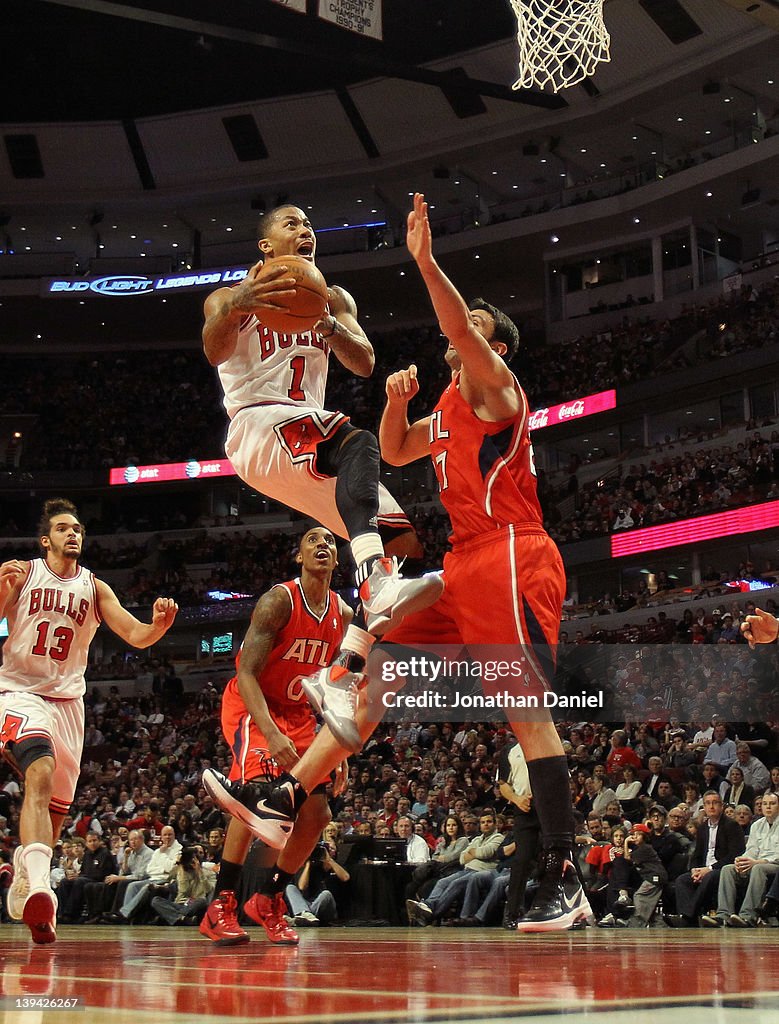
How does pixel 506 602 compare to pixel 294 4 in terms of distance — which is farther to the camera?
pixel 294 4

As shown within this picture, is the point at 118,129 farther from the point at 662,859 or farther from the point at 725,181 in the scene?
the point at 662,859

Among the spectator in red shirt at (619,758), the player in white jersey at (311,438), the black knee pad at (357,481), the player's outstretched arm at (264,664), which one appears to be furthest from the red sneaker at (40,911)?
the spectator in red shirt at (619,758)

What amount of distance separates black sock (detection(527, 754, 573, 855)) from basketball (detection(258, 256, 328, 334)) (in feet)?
6.74

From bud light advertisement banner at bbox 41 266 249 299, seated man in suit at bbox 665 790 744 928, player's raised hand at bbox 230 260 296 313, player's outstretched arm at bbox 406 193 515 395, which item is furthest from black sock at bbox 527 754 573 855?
bud light advertisement banner at bbox 41 266 249 299

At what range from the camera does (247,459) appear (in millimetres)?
5199

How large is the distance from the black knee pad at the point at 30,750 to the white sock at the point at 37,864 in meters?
0.55

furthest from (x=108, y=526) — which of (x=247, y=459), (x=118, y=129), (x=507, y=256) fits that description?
(x=247, y=459)

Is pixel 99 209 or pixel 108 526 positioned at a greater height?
pixel 99 209

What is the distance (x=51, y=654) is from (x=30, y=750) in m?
0.62

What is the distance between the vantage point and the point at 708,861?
412 inches

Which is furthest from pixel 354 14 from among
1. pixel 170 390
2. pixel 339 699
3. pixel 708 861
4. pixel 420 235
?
pixel 170 390

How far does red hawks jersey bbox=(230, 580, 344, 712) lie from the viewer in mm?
6215

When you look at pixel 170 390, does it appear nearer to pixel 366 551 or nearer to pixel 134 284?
pixel 134 284

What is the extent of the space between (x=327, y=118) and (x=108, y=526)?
14.6 meters
